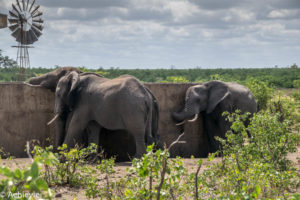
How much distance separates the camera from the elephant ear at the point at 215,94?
35.3ft

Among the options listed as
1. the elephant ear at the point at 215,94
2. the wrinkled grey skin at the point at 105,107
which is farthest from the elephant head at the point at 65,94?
the elephant ear at the point at 215,94

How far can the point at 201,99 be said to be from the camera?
1067cm

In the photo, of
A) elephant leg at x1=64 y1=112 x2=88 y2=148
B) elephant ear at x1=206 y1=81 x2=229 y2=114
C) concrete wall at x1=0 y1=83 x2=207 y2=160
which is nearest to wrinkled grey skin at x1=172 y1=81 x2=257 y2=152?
elephant ear at x1=206 y1=81 x2=229 y2=114

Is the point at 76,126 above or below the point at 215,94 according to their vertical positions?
below

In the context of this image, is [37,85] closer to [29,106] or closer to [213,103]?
[29,106]

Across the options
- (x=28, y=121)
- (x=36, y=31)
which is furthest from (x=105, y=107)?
(x=36, y=31)

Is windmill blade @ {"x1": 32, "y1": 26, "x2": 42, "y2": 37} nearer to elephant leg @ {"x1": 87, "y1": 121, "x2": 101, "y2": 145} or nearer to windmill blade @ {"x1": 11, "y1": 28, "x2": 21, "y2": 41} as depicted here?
windmill blade @ {"x1": 11, "y1": 28, "x2": 21, "y2": 41}

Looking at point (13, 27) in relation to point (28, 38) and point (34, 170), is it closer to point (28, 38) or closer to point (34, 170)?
point (28, 38)

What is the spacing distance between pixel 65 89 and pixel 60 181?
2.72 m

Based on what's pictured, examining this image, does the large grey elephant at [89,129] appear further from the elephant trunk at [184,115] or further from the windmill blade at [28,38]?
the windmill blade at [28,38]

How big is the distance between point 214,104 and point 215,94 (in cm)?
25

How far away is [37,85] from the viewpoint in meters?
9.93

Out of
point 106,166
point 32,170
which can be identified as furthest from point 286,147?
point 32,170

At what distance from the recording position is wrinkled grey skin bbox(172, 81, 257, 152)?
416 inches
